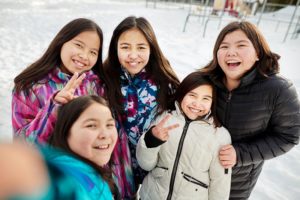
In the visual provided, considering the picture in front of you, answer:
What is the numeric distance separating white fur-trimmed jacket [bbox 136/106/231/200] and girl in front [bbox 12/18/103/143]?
57 centimetres

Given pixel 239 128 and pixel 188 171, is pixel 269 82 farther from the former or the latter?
pixel 188 171

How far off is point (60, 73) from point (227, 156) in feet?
3.89

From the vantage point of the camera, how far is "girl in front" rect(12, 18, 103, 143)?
4.99 feet

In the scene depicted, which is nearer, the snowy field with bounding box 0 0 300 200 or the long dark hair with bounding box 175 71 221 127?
the long dark hair with bounding box 175 71 221 127

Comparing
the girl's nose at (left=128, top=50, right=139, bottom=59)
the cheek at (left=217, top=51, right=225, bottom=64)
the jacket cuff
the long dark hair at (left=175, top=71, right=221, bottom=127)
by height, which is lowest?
the jacket cuff

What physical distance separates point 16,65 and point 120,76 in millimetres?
3643

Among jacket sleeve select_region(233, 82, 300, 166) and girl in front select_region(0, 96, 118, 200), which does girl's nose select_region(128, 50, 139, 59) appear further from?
jacket sleeve select_region(233, 82, 300, 166)

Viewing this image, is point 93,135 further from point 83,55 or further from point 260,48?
point 260,48

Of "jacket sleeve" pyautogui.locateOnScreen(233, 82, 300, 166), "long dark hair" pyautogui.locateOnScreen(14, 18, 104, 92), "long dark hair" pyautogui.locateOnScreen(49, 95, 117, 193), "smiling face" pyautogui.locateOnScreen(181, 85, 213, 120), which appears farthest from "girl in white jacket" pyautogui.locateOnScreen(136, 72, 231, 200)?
"long dark hair" pyautogui.locateOnScreen(14, 18, 104, 92)

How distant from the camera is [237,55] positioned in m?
1.47

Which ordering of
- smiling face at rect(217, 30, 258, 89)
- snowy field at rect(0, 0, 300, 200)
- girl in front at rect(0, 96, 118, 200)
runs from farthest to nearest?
snowy field at rect(0, 0, 300, 200) → smiling face at rect(217, 30, 258, 89) → girl in front at rect(0, 96, 118, 200)

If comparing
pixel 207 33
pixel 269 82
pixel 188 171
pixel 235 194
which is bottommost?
pixel 207 33

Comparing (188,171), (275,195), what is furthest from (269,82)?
(275,195)

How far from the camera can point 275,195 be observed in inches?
98.1
